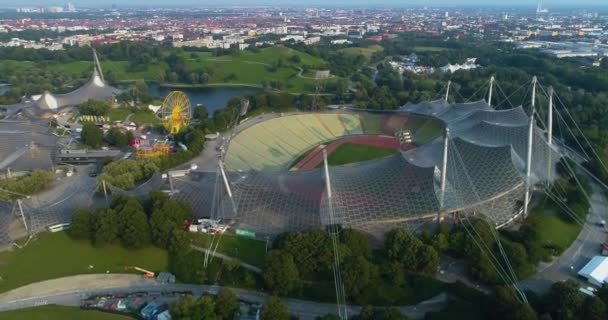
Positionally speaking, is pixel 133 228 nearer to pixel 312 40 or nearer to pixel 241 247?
pixel 241 247

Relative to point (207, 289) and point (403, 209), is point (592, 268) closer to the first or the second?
point (403, 209)

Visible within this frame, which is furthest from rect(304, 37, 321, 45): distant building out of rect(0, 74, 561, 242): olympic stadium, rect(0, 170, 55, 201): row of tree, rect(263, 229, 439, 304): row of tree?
rect(263, 229, 439, 304): row of tree

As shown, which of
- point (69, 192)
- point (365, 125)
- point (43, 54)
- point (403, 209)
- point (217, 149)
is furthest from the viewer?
point (43, 54)

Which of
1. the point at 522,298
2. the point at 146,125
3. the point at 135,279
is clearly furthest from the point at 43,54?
the point at 522,298

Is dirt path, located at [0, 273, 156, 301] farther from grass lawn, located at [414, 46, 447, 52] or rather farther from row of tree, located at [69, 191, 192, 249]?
grass lawn, located at [414, 46, 447, 52]

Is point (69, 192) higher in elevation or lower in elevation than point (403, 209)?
lower

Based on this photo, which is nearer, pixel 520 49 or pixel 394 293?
pixel 394 293
